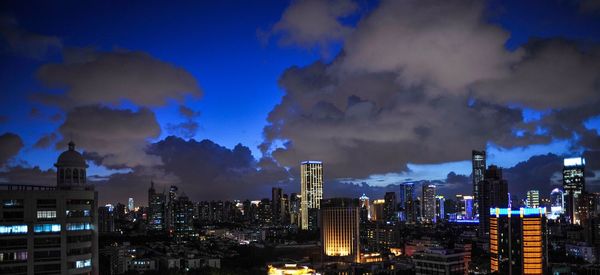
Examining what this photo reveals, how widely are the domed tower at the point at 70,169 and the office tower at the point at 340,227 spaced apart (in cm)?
4619

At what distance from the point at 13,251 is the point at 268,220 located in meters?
111

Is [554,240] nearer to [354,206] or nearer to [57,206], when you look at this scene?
[354,206]

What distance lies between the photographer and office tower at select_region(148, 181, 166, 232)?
4099 inches

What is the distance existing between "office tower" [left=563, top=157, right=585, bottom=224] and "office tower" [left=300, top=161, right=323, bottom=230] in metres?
47.3

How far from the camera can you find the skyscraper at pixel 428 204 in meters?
139

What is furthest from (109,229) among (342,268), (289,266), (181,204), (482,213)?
(482,213)

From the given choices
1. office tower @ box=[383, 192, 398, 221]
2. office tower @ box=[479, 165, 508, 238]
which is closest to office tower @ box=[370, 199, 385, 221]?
office tower @ box=[383, 192, 398, 221]

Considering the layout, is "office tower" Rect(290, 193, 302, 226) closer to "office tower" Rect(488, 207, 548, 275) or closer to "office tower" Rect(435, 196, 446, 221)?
"office tower" Rect(435, 196, 446, 221)

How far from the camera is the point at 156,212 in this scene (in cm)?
10781

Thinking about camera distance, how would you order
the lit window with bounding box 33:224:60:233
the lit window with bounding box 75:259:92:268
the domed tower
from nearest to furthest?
1. the lit window with bounding box 33:224:60:233
2. the lit window with bounding box 75:259:92:268
3. the domed tower

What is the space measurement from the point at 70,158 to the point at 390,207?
115 meters

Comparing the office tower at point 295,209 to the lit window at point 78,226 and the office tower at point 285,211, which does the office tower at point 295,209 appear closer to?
→ the office tower at point 285,211

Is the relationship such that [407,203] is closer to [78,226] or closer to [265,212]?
[265,212]

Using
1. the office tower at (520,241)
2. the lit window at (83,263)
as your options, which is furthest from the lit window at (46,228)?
the office tower at (520,241)
